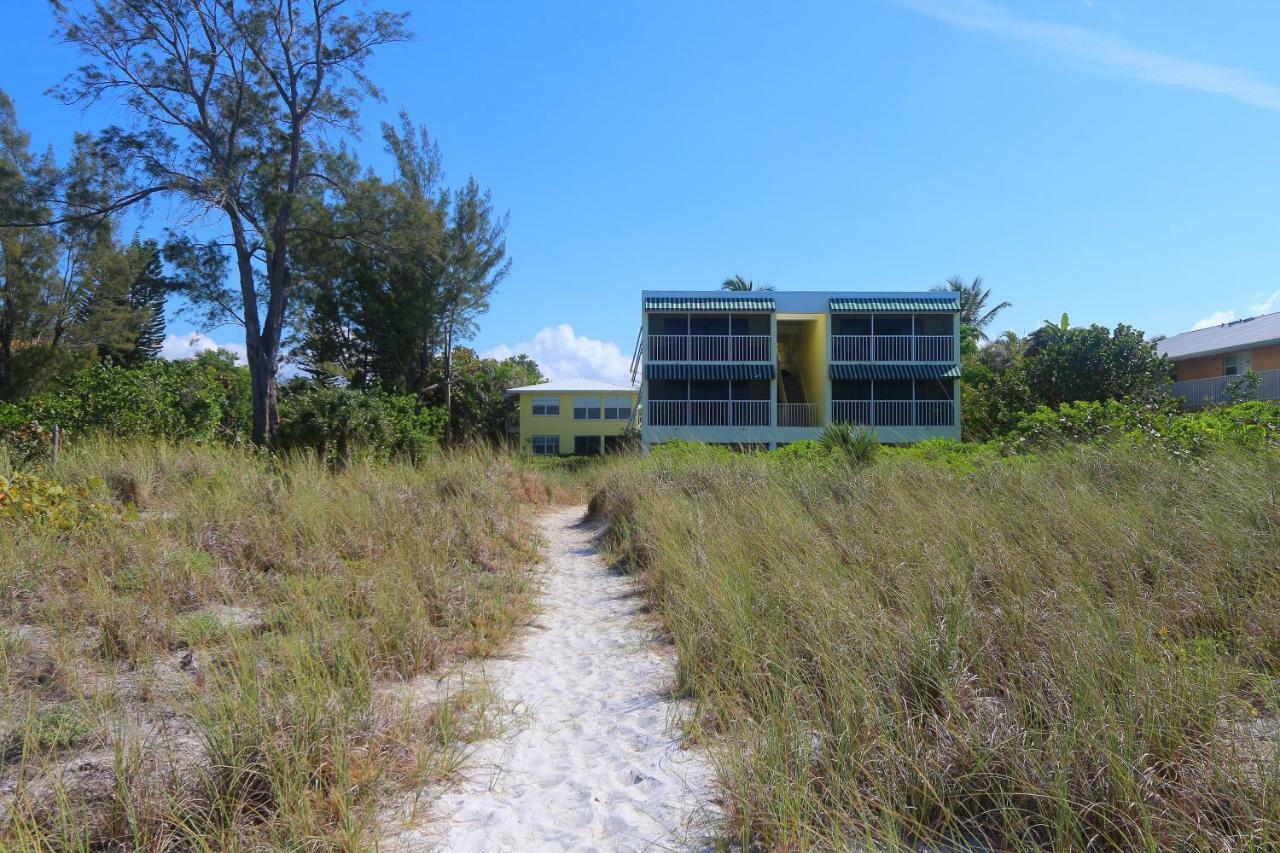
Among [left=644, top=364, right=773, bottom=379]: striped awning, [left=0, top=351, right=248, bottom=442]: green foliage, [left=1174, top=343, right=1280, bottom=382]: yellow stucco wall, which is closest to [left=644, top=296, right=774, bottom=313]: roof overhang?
[left=644, top=364, right=773, bottom=379]: striped awning

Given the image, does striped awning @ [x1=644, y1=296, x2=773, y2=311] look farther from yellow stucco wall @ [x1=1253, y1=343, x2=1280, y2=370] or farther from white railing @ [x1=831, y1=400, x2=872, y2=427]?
yellow stucco wall @ [x1=1253, y1=343, x2=1280, y2=370]

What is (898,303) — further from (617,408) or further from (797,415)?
(617,408)

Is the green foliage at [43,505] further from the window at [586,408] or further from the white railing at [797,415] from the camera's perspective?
the window at [586,408]

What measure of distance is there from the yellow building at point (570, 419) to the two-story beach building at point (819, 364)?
761 cm

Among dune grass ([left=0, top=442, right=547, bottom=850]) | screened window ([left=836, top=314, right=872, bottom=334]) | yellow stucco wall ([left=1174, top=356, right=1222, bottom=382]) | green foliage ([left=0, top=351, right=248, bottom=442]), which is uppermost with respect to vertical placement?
screened window ([left=836, top=314, right=872, bottom=334])

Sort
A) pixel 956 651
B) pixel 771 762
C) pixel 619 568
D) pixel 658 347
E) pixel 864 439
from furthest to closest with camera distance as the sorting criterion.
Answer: pixel 658 347
pixel 864 439
pixel 619 568
pixel 956 651
pixel 771 762

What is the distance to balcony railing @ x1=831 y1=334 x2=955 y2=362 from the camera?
97.6 ft

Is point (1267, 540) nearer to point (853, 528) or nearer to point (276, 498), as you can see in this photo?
point (853, 528)

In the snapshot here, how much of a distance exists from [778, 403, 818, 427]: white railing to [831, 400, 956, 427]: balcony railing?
1057 millimetres

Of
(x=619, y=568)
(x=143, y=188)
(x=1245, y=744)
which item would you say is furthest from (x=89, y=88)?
(x=1245, y=744)

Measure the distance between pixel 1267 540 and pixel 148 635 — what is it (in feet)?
22.7

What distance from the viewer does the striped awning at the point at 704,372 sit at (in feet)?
97.0

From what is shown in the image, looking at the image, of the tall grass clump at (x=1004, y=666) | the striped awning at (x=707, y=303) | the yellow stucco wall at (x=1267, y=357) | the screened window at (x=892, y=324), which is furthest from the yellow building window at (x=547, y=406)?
the tall grass clump at (x=1004, y=666)

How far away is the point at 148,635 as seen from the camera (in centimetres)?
474
